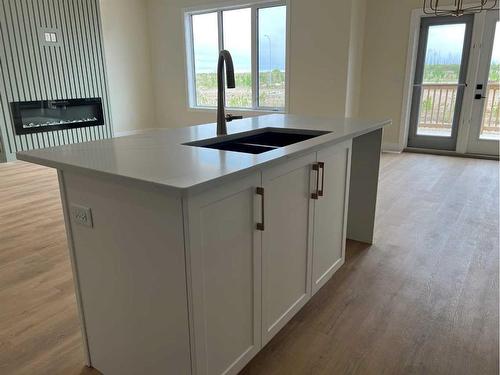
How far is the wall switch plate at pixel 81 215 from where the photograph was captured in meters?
1.41

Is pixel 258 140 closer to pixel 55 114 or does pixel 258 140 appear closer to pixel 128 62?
pixel 55 114

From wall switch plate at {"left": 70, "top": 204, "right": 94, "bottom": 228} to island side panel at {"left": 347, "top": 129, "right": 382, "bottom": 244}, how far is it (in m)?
2.01

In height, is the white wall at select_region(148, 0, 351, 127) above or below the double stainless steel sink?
above

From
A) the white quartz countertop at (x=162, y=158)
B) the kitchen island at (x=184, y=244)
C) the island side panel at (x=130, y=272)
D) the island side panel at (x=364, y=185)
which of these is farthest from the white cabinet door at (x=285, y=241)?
the island side panel at (x=364, y=185)

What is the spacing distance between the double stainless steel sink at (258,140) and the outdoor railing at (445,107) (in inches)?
180

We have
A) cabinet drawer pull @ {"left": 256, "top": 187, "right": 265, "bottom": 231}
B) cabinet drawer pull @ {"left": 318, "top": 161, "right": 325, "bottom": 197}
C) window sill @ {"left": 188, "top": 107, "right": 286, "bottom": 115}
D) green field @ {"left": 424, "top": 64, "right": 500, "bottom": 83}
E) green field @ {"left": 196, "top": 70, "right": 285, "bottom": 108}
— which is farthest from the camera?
window sill @ {"left": 188, "top": 107, "right": 286, "bottom": 115}

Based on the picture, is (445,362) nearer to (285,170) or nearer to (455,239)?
(285,170)

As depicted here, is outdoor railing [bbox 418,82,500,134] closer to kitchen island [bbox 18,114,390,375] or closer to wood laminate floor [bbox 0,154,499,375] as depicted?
wood laminate floor [bbox 0,154,499,375]

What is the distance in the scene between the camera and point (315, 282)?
209 cm

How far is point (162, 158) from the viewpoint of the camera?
1.43 m

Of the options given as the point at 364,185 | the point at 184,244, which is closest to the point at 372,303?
the point at 364,185

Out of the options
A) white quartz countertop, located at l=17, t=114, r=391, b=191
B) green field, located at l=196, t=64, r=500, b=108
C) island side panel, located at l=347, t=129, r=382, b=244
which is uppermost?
green field, located at l=196, t=64, r=500, b=108

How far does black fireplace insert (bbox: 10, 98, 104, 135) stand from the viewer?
5.38 m

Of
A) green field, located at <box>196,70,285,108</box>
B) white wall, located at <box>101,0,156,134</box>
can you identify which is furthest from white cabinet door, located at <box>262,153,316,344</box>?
white wall, located at <box>101,0,156,134</box>
